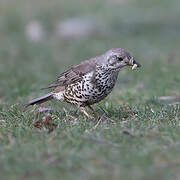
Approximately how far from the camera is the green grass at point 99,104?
4344 millimetres

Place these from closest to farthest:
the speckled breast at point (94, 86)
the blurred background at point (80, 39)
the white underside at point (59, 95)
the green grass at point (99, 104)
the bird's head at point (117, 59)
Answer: the green grass at point (99, 104), the speckled breast at point (94, 86), the bird's head at point (117, 59), the white underside at point (59, 95), the blurred background at point (80, 39)

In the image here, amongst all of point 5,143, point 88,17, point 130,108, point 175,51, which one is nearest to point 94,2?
point 88,17

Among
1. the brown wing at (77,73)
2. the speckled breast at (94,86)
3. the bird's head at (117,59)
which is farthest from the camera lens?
the brown wing at (77,73)

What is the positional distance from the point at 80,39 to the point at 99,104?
28.4ft

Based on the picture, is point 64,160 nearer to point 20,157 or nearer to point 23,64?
point 20,157

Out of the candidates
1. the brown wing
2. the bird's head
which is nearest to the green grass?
the brown wing

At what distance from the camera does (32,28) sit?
17.4 m

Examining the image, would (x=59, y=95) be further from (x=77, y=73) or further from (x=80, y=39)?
(x=80, y=39)

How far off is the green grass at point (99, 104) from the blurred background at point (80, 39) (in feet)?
0.09

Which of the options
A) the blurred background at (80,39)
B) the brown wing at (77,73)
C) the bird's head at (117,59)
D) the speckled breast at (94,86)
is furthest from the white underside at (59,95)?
the blurred background at (80,39)

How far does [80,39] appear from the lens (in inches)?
640

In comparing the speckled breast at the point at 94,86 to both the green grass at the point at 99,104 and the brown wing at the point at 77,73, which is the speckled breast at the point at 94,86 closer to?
the brown wing at the point at 77,73

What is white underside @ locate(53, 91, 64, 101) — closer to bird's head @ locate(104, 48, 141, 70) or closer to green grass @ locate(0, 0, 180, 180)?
green grass @ locate(0, 0, 180, 180)

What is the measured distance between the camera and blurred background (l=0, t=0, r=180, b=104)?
10.5 meters
